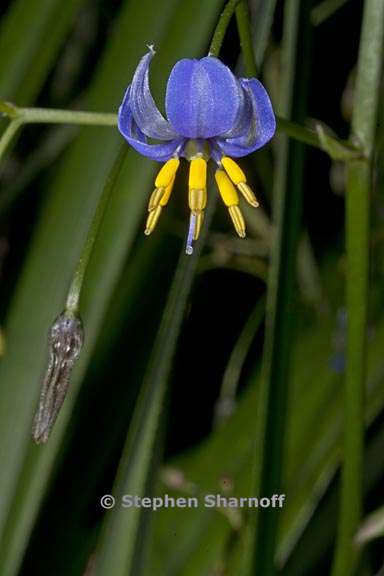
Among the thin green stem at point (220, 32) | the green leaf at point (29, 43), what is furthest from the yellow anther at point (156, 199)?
the green leaf at point (29, 43)

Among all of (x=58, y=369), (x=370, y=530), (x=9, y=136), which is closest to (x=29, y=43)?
(x=9, y=136)

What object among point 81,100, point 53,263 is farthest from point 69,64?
point 53,263

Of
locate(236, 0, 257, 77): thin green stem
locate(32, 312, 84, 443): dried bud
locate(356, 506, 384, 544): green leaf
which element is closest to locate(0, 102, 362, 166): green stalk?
locate(236, 0, 257, 77): thin green stem

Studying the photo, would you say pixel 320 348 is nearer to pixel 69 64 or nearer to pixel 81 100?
pixel 81 100

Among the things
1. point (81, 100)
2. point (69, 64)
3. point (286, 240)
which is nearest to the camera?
point (286, 240)

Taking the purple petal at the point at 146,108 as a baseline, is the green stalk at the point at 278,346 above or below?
below

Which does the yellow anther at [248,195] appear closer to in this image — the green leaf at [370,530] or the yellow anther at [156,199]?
the yellow anther at [156,199]

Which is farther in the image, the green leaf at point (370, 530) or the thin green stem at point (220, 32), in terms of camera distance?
the green leaf at point (370, 530)

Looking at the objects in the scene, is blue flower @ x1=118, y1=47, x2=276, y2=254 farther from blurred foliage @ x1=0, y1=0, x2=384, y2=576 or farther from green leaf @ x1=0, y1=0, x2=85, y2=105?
green leaf @ x1=0, y1=0, x2=85, y2=105
